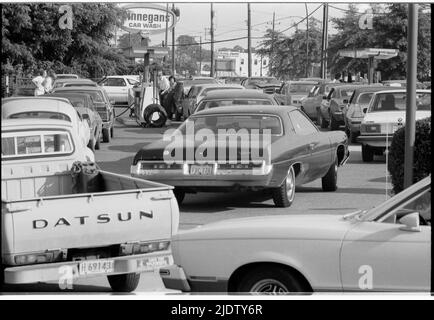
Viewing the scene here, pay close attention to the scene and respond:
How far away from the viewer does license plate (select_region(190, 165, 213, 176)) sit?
11.6 meters

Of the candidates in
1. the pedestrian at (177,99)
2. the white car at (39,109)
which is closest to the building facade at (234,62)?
the pedestrian at (177,99)

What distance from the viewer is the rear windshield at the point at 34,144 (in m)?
9.28

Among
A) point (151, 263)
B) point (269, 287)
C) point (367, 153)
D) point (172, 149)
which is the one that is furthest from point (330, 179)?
point (269, 287)

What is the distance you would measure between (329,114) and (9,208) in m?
20.8

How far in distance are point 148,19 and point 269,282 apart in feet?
59.9

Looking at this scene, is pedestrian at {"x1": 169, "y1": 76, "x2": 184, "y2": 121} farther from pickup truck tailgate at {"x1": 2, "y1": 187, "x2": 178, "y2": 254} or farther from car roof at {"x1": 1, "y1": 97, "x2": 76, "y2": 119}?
pickup truck tailgate at {"x1": 2, "y1": 187, "x2": 178, "y2": 254}

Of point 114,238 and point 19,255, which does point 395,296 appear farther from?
point 19,255

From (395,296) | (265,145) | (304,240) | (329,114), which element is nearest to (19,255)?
(304,240)

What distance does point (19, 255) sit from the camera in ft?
22.7

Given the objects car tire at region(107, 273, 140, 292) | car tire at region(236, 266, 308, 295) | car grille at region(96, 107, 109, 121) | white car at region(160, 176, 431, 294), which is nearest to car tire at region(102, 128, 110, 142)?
car grille at region(96, 107, 109, 121)

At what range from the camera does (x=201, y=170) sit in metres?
11.6

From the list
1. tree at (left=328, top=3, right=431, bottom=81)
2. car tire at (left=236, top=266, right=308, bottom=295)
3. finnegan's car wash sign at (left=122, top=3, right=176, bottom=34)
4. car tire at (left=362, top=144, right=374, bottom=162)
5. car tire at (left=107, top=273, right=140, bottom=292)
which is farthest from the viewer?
tree at (left=328, top=3, right=431, bottom=81)

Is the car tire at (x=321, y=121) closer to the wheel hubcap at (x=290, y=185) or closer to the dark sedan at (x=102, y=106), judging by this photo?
the dark sedan at (x=102, y=106)

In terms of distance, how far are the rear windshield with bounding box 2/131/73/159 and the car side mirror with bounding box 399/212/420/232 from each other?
453 centimetres
